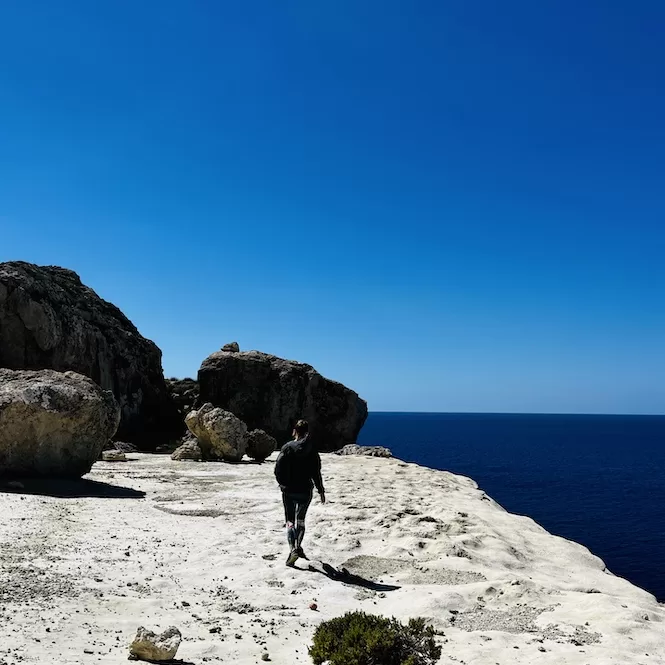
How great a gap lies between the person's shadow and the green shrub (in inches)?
102

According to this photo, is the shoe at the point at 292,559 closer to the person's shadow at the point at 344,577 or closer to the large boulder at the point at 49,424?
the person's shadow at the point at 344,577

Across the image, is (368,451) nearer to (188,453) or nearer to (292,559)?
(188,453)

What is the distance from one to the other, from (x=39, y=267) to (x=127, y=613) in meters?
38.7

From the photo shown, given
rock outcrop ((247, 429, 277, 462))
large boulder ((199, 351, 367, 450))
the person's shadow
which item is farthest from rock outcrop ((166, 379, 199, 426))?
the person's shadow

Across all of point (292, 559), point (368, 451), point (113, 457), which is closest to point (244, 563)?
point (292, 559)

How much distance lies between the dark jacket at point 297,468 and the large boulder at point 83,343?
28.6 metres

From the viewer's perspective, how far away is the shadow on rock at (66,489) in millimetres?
14578

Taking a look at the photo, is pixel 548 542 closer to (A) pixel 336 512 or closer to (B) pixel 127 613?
(A) pixel 336 512

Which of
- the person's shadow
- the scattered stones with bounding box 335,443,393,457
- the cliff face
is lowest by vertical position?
the person's shadow

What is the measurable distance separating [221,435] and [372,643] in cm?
2038

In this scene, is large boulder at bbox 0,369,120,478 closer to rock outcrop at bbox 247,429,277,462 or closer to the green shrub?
rock outcrop at bbox 247,429,277,462

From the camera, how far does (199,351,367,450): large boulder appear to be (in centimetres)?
4309

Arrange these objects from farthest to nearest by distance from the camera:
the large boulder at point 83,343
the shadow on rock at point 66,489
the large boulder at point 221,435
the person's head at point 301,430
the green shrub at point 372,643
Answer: the large boulder at point 83,343, the large boulder at point 221,435, the shadow on rock at point 66,489, the person's head at point 301,430, the green shrub at point 372,643

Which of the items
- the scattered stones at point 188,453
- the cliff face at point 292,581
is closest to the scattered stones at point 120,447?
the scattered stones at point 188,453
